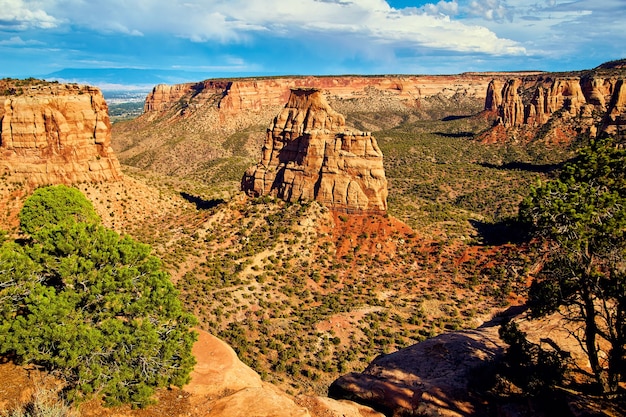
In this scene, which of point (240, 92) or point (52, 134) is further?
point (240, 92)

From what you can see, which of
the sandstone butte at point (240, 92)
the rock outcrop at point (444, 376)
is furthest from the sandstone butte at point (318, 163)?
the sandstone butte at point (240, 92)

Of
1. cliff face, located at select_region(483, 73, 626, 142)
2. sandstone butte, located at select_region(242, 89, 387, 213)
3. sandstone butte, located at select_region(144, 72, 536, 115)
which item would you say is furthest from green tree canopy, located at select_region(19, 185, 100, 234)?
cliff face, located at select_region(483, 73, 626, 142)

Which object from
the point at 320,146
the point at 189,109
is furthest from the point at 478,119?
the point at 320,146

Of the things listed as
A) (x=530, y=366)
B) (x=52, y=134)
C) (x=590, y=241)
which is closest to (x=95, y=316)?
(x=530, y=366)

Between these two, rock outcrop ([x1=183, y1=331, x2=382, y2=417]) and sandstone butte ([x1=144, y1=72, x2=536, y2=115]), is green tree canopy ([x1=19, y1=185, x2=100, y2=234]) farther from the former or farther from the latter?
sandstone butte ([x1=144, y1=72, x2=536, y2=115])

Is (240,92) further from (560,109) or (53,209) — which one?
(53,209)

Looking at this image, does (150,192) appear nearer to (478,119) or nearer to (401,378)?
(401,378)
